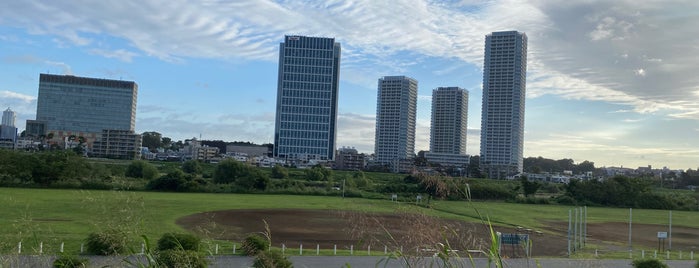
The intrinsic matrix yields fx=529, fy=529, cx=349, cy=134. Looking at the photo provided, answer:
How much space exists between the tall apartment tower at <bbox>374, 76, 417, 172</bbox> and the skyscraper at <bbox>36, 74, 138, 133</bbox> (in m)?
85.8

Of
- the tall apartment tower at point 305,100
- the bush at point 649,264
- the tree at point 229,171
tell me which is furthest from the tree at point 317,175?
the tall apartment tower at point 305,100

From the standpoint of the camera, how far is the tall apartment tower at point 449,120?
17462 centimetres

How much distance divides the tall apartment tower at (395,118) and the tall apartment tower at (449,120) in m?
8.19

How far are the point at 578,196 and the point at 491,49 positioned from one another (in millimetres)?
102896

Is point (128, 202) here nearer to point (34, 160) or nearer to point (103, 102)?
point (34, 160)

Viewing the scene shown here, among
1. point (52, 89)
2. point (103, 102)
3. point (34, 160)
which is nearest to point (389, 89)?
point (103, 102)

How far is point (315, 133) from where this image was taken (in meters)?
157

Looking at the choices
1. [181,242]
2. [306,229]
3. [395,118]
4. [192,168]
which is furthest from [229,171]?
[395,118]

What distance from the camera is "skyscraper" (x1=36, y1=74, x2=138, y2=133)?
168 meters

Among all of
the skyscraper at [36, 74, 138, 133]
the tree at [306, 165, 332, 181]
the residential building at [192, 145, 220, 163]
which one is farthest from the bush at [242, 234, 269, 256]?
the skyscraper at [36, 74, 138, 133]

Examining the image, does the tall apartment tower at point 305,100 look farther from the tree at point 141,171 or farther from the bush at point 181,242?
the bush at point 181,242

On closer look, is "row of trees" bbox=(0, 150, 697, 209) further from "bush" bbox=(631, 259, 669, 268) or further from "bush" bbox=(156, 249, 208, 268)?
"bush" bbox=(156, 249, 208, 268)

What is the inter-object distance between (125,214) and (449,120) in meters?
177

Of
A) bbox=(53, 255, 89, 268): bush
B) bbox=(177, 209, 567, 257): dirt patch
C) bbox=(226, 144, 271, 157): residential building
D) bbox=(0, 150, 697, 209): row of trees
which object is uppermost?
bbox=(226, 144, 271, 157): residential building
